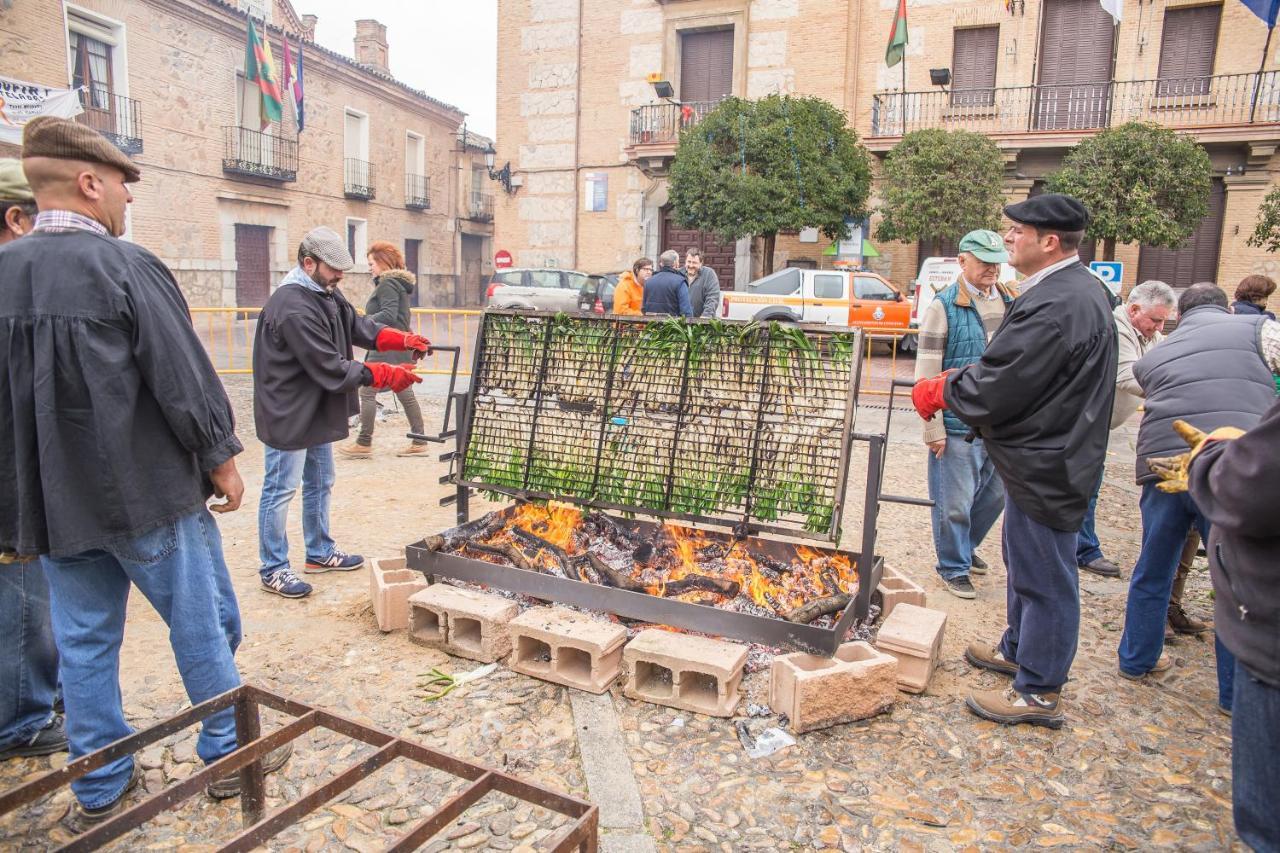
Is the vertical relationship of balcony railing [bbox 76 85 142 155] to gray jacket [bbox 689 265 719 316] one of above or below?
above

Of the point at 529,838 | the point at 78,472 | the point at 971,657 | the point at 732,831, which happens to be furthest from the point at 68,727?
the point at 971,657

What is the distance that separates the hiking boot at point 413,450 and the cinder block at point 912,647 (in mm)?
5707

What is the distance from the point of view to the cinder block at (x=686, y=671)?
11.8 feet

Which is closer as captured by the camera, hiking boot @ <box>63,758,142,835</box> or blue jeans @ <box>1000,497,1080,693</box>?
hiking boot @ <box>63,758,142,835</box>

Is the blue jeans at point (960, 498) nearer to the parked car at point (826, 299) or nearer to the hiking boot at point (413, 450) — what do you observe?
the hiking boot at point (413, 450)

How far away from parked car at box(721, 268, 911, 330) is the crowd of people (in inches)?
454

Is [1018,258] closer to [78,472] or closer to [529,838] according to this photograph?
[529,838]

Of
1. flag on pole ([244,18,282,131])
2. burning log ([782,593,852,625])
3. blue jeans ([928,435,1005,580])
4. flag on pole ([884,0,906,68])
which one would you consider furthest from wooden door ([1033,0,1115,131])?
burning log ([782,593,852,625])

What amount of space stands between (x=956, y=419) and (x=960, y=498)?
476 millimetres

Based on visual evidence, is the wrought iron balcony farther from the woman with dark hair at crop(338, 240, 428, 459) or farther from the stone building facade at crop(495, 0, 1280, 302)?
the woman with dark hair at crop(338, 240, 428, 459)

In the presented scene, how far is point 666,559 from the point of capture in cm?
466

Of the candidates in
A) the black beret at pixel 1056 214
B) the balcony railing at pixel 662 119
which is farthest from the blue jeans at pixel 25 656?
the balcony railing at pixel 662 119

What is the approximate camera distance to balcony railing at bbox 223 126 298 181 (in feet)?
81.5

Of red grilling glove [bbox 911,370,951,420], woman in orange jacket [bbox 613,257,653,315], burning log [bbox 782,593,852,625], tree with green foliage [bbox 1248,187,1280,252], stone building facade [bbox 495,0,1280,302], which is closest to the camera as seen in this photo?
red grilling glove [bbox 911,370,951,420]
